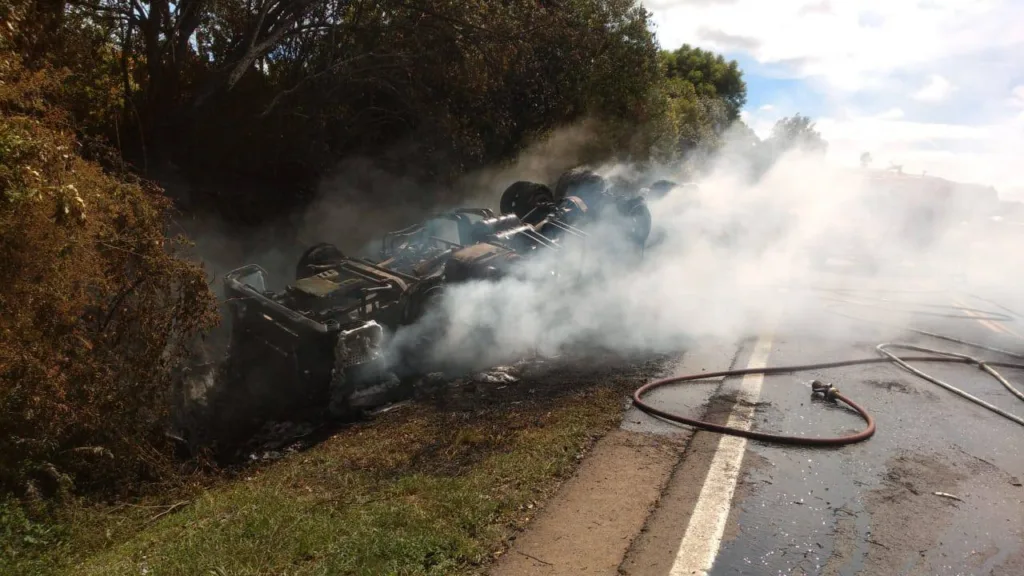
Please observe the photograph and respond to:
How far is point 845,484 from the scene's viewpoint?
4.58m

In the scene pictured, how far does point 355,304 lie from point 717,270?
27.7 ft

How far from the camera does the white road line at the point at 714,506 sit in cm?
354

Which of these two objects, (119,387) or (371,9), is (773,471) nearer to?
(119,387)

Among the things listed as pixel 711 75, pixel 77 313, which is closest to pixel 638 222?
pixel 77 313

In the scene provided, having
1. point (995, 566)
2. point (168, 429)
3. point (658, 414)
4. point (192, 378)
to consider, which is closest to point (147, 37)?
point (192, 378)

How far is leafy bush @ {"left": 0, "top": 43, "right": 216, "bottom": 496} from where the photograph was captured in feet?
14.0

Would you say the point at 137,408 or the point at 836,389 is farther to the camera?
the point at 836,389

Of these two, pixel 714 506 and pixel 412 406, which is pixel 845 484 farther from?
pixel 412 406

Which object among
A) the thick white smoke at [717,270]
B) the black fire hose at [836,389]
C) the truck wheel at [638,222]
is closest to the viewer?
the black fire hose at [836,389]

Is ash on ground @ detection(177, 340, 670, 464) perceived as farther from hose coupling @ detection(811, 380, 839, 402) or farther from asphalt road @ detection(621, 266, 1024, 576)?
hose coupling @ detection(811, 380, 839, 402)

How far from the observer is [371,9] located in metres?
12.7

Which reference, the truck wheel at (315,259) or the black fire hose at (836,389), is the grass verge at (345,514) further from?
the truck wheel at (315,259)

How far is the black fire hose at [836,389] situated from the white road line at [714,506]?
283mm

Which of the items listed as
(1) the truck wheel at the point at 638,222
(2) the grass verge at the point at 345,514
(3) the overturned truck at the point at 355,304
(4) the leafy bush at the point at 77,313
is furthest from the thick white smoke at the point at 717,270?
(4) the leafy bush at the point at 77,313
